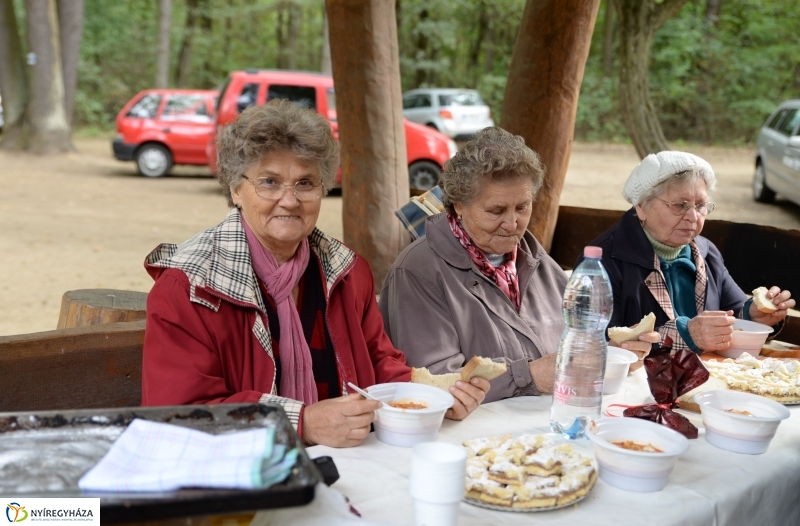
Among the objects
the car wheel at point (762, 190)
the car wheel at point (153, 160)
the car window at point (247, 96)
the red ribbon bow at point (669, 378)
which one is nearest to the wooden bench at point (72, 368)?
the red ribbon bow at point (669, 378)

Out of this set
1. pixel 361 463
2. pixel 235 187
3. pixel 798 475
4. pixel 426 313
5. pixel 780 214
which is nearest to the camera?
pixel 361 463

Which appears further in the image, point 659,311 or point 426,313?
point 659,311

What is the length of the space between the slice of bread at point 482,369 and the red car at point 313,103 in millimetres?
10384

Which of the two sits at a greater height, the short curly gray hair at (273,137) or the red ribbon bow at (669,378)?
the short curly gray hair at (273,137)

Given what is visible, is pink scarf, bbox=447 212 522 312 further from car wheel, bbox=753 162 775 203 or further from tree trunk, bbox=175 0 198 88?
tree trunk, bbox=175 0 198 88

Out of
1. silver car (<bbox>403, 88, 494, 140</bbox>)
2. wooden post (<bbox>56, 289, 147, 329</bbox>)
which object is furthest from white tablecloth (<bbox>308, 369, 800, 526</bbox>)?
silver car (<bbox>403, 88, 494, 140</bbox>)

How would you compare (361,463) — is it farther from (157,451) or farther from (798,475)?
(798,475)

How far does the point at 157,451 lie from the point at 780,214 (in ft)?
41.3

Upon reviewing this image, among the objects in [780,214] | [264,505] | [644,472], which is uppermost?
[264,505]

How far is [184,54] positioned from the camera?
28078 mm

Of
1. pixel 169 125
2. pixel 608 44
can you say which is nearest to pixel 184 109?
pixel 169 125

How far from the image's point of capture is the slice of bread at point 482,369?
7.04 ft

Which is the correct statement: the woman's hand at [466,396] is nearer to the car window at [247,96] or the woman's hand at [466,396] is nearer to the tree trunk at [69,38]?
the car window at [247,96]

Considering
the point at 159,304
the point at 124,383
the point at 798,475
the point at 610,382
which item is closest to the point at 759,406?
the point at 798,475
